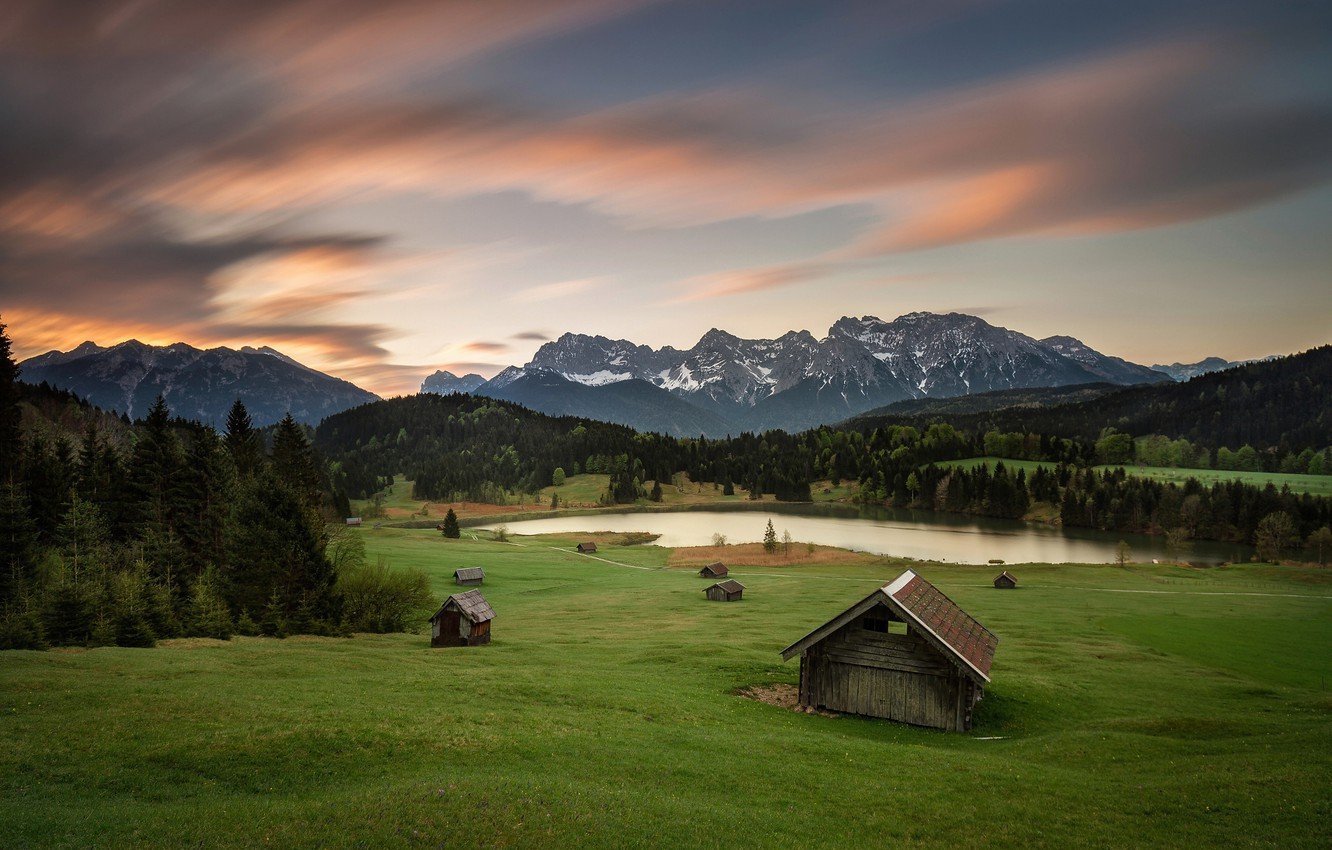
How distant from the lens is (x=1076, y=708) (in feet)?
99.5

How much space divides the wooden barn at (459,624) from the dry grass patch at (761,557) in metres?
57.5

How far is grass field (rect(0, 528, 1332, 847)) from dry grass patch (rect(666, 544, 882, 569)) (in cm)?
6041

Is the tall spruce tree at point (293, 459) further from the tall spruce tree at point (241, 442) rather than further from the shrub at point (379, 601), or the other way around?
the shrub at point (379, 601)

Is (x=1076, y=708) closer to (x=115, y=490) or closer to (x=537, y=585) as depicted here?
(x=537, y=585)

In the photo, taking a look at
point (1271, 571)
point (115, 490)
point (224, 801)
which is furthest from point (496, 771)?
point (1271, 571)

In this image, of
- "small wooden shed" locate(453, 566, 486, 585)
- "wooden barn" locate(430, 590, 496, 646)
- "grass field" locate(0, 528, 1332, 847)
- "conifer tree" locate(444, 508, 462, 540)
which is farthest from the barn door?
"conifer tree" locate(444, 508, 462, 540)

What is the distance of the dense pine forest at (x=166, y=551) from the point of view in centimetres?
3812

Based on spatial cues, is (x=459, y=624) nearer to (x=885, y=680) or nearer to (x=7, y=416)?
(x=885, y=680)

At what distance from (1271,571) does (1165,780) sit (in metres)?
90.2

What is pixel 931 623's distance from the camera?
2872cm

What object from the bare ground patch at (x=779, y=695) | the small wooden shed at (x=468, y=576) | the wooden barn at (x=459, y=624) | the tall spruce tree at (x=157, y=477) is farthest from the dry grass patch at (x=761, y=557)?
the bare ground patch at (x=779, y=695)

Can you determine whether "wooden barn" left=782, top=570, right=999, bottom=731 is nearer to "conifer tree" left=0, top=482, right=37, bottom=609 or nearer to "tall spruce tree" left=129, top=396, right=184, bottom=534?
"conifer tree" left=0, top=482, right=37, bottom=609

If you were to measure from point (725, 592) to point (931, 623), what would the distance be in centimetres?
4015

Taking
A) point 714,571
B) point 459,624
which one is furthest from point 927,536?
point 459,624
